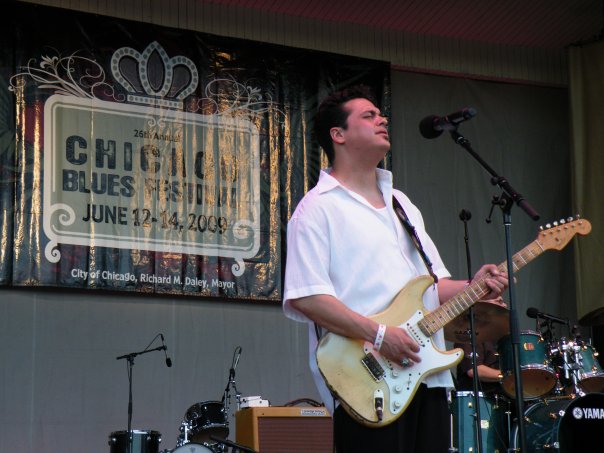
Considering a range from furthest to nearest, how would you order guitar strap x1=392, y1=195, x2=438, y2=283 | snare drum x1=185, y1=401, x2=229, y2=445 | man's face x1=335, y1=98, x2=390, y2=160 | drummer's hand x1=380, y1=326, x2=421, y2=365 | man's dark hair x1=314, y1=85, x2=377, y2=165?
1. snare drum x1=185, y1=401, x2=229, y2=445
2. man's dark hair x1=314, y1=85, x2=377, y2=165
3. man's face x1=335, y1=98, x2=390, y2=160
4. guitar strap x1=392, y1=195, x2=438, y2=283
5. drummer's hand x1=380, y1=326, x2=421, y2=365

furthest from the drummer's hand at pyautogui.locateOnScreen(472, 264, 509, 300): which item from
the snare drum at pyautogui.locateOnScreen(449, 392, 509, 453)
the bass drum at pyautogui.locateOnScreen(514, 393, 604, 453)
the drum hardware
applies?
the drum hardware

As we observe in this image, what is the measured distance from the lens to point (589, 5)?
848 cm

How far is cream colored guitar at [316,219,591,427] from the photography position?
314 centimetres

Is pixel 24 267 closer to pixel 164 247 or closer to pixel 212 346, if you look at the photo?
pixel 164 247

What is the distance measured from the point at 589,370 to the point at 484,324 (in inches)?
48.7

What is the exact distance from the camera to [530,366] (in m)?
6.01

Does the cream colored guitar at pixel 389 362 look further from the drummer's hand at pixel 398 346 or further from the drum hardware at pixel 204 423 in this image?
the drum hardware at pixel 204 423

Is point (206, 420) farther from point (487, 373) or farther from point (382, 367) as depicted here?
point (382, 367)

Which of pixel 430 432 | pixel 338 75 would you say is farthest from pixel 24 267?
pixel 430 432

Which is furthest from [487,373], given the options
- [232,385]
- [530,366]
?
[232,385]

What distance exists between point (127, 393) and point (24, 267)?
4.02ft

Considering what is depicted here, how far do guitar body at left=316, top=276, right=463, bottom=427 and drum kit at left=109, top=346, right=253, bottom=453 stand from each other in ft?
10.8

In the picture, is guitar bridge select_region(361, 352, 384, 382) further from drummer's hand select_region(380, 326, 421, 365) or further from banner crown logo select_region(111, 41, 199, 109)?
banner crown logo select_region(111, 41, 199, 109)

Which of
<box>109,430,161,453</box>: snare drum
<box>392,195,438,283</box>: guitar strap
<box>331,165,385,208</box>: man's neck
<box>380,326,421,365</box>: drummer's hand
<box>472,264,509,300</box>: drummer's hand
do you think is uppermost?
<box>331,165,385,208</box>: man's neck
